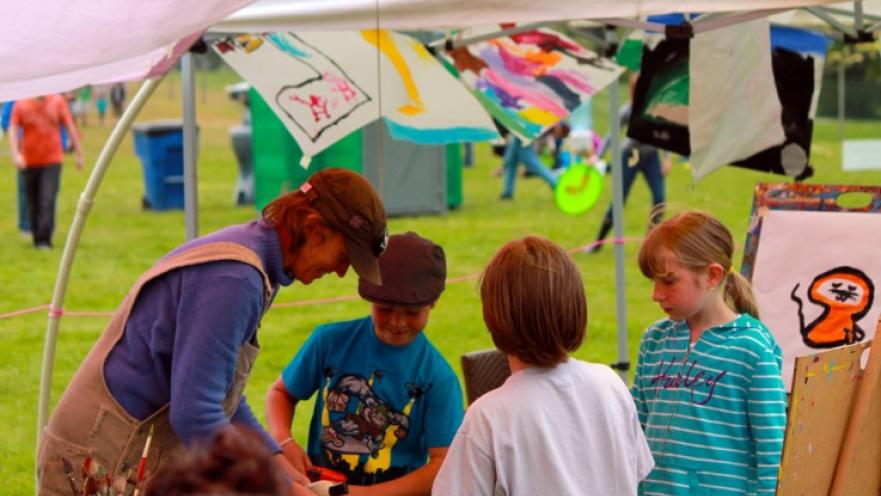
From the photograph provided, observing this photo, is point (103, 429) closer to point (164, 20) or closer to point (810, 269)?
point (164, 20)

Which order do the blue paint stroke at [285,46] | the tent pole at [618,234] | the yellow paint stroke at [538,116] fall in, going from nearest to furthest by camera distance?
the blue paint stroke at [285,46] → the yellow paint stroke at [538,116] → the tent pole at [618,234]

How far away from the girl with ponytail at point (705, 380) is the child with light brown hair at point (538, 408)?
82 centimetres

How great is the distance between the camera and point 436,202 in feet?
43.3

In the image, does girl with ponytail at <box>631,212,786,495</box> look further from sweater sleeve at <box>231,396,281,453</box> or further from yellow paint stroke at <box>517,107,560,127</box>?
yellow paint stroke at <box>517,107,560,127</box>

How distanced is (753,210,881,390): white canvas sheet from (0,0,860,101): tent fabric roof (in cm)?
106

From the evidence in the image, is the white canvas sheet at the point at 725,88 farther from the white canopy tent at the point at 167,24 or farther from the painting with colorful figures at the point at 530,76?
the painting with colorful figures at the point at 530,76

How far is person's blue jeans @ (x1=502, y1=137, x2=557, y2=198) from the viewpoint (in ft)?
50.1

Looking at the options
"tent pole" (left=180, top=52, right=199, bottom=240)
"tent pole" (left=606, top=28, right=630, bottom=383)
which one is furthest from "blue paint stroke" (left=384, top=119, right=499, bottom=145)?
"tent pole" (left=606, top=28, right=630, bottom=383)

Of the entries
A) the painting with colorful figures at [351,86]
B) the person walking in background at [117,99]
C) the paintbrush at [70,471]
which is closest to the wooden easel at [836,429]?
the paintbrush at [70,471]

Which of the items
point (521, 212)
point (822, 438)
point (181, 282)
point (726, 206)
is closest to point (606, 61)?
point (822, 438)

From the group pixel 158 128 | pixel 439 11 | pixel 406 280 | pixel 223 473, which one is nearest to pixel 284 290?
pixel 158 128

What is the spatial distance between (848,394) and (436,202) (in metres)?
10.4

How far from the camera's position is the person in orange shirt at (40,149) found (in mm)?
11219

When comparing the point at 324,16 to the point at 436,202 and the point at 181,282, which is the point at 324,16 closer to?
the point at 181,282
